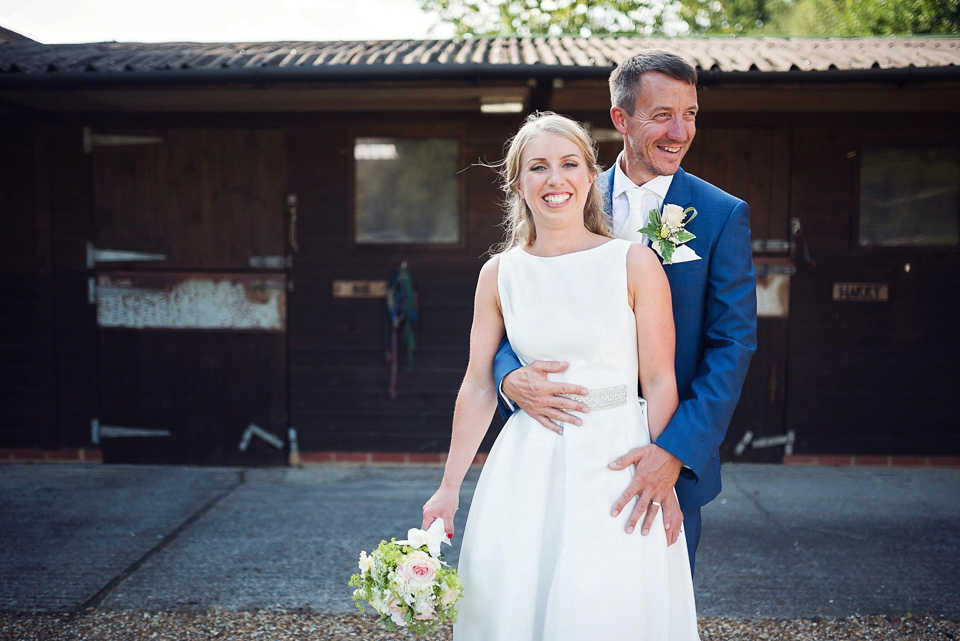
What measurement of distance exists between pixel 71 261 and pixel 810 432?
5584 millimetres

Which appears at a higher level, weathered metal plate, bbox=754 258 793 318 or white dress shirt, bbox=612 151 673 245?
white dress shirt, bbox=612 151 673 245

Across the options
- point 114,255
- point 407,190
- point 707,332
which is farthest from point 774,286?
point 114,255

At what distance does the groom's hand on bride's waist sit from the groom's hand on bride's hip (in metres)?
0.17

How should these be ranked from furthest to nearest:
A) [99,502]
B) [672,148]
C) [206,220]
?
[206,220]
[99,502]
[672,148]

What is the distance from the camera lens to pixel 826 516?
448cm

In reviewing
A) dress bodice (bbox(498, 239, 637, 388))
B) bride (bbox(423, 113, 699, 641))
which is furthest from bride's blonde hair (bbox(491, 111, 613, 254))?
dress bodice (bbox(498, 239, 637, 388))

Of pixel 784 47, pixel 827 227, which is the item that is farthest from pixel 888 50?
pixel 827 227

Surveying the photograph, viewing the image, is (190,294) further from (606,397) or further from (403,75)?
(606,397)

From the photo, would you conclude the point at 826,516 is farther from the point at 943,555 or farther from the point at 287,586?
the point at 287,586

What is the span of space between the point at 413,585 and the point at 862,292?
4.73m

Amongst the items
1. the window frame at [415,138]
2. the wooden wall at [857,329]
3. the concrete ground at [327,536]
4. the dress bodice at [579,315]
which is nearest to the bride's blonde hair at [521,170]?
the dress bodice at [579,315]

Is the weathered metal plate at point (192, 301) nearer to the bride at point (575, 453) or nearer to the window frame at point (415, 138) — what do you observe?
the window frame at point (415, 138)

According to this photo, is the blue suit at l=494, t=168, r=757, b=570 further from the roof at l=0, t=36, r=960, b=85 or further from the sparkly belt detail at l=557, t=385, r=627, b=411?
the roof at l=0, t=36, r=960, b=85

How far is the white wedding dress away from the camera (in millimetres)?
1855
